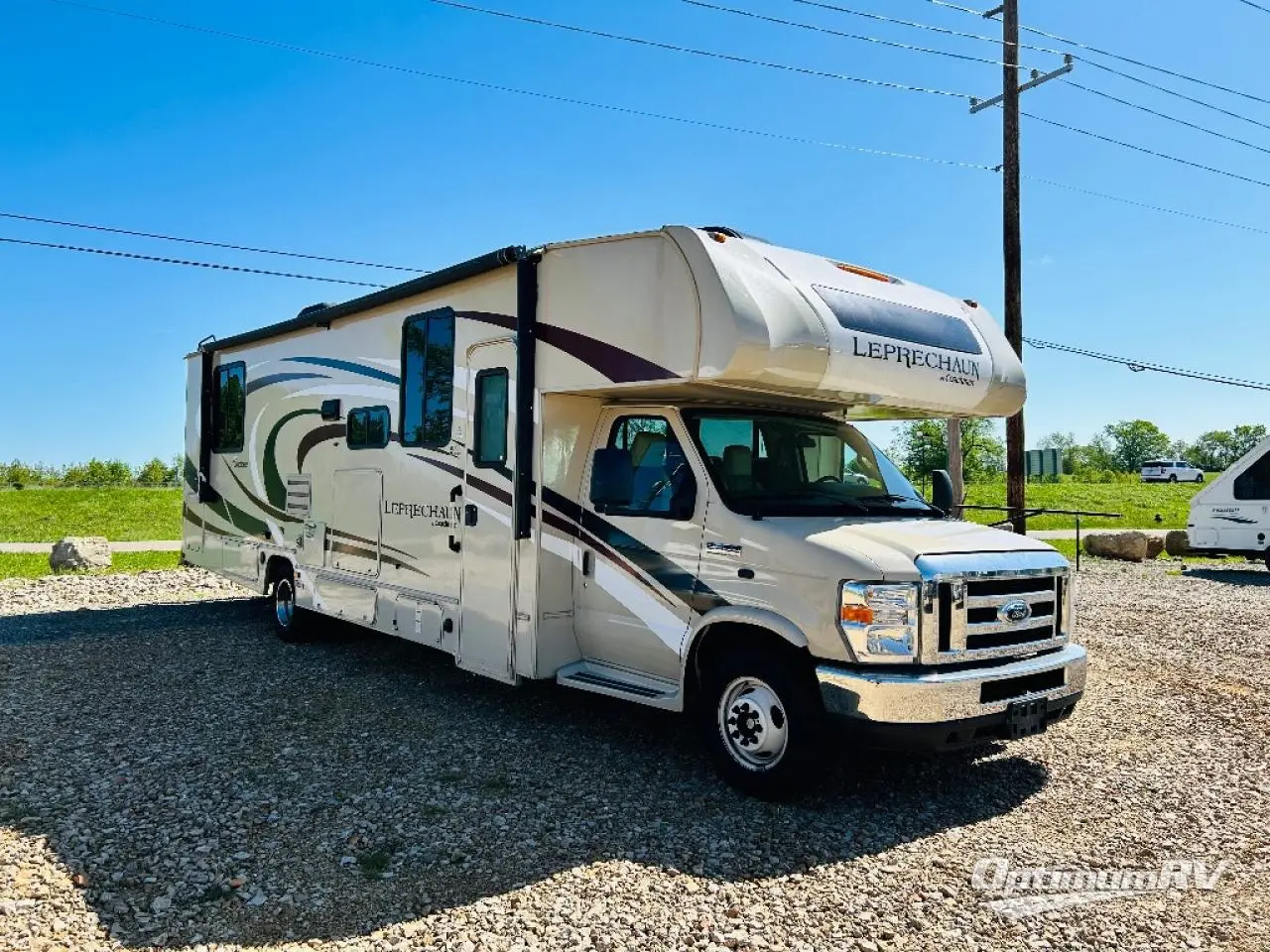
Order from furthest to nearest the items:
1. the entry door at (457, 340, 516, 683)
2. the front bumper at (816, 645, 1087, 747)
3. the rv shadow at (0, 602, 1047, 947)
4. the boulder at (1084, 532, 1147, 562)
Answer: the boulder at (1084, 532, 1147, 562) → the entry door at (457, 340, 516, 683) → the front bumper at (816, 645, 1087, 747) → the rv shadow at (0, 602, 1047, 947)

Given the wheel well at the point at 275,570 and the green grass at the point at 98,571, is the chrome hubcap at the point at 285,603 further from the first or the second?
the green grass at the point at 98,571

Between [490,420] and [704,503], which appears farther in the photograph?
[490,420]

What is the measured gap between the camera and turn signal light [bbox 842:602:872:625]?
473 cm

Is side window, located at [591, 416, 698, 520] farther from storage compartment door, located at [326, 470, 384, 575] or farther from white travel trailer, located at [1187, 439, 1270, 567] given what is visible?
white travel trailer, located at [1187, 439, 1270, 567]

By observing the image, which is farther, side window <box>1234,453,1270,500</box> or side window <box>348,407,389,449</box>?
side window <box>1234,453,1270,500</box>

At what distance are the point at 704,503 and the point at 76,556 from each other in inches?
580

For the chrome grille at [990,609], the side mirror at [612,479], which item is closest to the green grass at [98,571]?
the side mirror at [612,479]

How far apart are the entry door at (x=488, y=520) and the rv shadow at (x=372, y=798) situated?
605 millimetres

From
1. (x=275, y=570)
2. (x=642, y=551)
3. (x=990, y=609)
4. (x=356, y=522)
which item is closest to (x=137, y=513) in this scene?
(x=275, y=570)

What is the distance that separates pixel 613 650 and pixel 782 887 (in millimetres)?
2178

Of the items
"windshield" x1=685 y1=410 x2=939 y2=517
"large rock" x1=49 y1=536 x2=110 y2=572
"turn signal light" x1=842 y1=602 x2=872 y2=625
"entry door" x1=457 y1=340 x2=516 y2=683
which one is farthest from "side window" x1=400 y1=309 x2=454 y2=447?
"large rock" x1=49 y1=536 x2=110 y2=572

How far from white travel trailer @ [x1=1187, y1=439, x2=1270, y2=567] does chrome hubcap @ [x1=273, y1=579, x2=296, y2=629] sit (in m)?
16.2

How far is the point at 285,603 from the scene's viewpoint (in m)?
9.52

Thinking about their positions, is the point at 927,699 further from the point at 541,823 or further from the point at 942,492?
the point at 942,492
